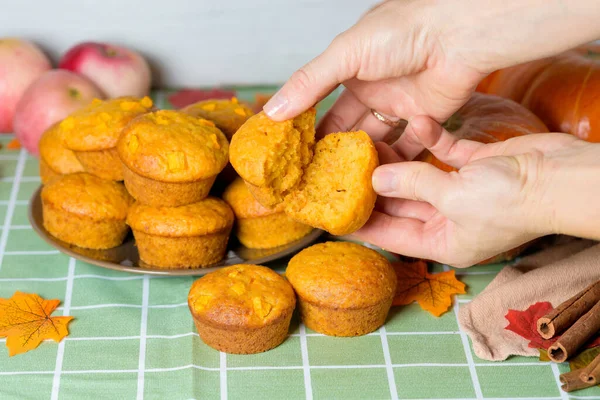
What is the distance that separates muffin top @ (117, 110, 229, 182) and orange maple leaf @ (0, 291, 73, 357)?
0.41 m

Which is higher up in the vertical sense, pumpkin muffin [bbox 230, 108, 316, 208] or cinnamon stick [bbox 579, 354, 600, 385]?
pumpkin muffin [bbox 230, 108, 316, 208]

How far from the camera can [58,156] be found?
7.13 feet

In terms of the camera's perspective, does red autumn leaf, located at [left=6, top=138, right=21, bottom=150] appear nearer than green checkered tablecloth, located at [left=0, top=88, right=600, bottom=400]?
No

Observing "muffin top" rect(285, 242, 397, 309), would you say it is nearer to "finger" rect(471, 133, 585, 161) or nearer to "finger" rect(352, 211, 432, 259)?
"finger" rect(352, 211, 432, 259)

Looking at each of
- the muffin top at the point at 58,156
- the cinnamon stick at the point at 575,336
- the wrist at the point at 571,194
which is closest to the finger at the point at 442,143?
the wrist at the point at 571,194

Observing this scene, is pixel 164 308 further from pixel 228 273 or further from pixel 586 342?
pixel 586 342

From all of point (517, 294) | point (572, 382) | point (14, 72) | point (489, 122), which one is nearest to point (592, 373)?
point (572, 382)

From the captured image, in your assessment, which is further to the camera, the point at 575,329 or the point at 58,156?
the point at 58,156

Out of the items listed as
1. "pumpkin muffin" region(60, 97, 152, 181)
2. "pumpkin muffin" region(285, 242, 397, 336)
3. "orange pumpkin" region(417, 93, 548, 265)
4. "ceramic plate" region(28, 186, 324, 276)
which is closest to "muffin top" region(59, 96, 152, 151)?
"pumpkin muffin" region(60, 97, 152, 181)

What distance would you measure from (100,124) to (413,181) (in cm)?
85

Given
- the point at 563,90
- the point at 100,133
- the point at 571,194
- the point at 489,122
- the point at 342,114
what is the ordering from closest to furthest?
the point at 571,194
the point at 100,133
the point at 342,114
the point at 489,122
the point at 563,90

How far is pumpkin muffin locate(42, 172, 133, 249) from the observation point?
2029 millimetres

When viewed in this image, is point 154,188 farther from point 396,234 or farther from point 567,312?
point 567,312

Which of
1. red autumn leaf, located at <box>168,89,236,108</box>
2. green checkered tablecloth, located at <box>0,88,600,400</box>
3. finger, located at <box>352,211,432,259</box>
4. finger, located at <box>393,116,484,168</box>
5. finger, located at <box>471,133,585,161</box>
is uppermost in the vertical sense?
finger, located at <box>471,133,585,161</box>
